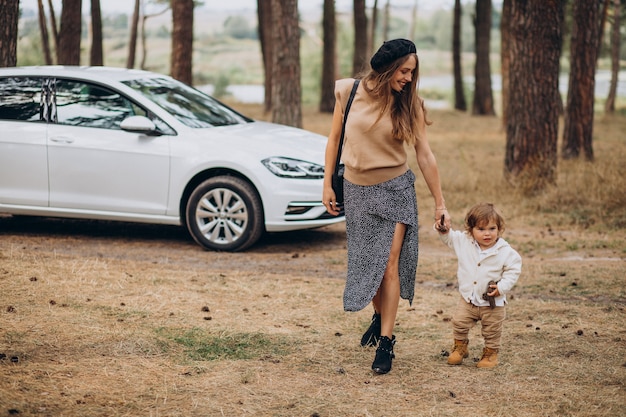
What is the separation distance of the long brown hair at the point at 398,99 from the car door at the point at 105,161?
415 centimetres

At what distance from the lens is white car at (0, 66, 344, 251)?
29.3 ft

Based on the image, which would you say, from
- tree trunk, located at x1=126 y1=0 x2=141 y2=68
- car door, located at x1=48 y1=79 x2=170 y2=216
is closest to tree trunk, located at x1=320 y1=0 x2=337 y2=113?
tree trunk, located at x1=126 y1=0 x2=141 y2=68

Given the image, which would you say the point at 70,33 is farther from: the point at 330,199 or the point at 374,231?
the point at 374,231

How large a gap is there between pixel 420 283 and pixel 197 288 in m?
1.97

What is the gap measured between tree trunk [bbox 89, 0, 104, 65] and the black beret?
15.9m

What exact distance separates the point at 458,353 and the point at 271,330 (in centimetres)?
140

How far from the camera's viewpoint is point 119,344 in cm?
588

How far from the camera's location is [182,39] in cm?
1617

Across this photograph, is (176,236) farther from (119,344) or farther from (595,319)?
(595,319)

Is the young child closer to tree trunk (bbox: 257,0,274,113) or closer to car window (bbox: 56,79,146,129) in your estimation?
car window (bbox: 56,79,146,129)

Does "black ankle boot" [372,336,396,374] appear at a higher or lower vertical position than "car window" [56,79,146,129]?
lower

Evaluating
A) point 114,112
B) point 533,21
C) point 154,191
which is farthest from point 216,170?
point 533,21

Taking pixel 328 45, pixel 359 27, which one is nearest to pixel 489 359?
pixel 359 27

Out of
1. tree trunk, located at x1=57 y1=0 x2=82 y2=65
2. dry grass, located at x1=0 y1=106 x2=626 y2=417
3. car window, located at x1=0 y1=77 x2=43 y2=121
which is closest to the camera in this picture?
dry grass, located at x1=0 y1=106 x2=626 y2=417
